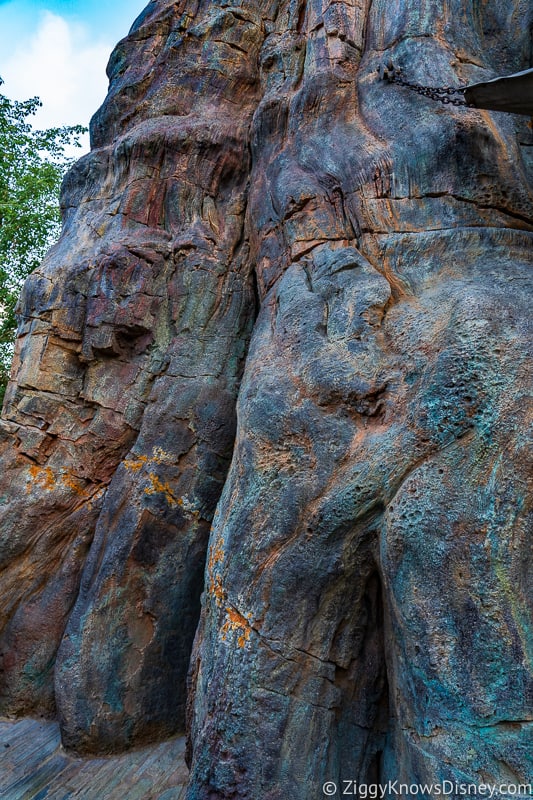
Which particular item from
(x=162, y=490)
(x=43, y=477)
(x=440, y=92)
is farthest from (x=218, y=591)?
(x=440, y=92)

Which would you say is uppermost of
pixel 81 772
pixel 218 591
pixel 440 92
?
pixel 440 92

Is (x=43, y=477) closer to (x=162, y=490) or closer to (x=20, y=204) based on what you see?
(x=162, y=490)

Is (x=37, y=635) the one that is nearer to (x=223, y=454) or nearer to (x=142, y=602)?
(x=142, y=602)

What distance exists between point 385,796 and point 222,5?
6.34 meters

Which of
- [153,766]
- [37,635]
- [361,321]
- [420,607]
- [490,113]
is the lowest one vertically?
[153,766]

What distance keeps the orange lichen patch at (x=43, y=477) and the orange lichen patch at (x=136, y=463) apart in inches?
24.5

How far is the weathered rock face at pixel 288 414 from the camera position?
8.25 feet

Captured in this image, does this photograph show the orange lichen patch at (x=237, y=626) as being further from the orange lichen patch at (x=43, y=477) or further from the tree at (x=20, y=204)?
the tree at (x=20, y=204)

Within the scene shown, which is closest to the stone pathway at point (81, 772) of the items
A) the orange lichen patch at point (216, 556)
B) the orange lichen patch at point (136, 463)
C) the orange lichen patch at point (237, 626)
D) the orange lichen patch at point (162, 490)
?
the orange lichen patch at point (237, 626)

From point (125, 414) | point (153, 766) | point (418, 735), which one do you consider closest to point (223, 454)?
point (125, 414)

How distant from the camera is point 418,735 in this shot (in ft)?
7.88

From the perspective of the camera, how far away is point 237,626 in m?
2.89

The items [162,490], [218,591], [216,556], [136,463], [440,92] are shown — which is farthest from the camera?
[136,463]

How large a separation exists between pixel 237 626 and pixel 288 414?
1.09 metres
